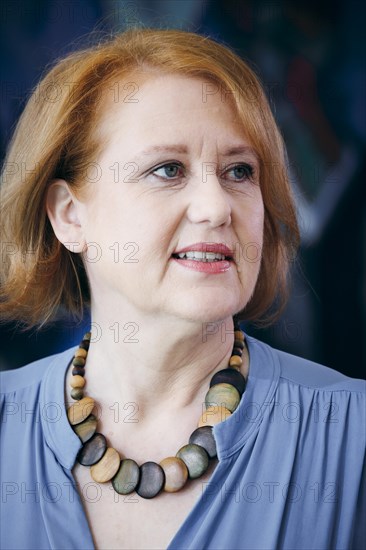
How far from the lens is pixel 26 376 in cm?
183

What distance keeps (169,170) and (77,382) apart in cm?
57

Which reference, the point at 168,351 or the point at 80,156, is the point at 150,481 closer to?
the point at 168,351

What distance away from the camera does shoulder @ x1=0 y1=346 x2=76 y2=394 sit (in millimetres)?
1790

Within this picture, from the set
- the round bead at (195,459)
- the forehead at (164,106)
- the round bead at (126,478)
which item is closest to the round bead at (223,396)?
the round bead at (195,459)

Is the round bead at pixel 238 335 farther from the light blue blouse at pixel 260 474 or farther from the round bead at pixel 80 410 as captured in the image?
the round bead at pixel 80 410

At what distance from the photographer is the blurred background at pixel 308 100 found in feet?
6.63

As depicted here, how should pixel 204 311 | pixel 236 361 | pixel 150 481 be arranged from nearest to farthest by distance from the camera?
1. pixel 204 311
2. pixel 150 481
3. pixel 236 361

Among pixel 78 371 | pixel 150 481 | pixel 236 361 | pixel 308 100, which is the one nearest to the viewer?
pixel 150 481

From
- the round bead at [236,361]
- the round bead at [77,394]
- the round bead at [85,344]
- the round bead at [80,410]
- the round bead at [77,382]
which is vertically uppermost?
the round bead at [85,344]

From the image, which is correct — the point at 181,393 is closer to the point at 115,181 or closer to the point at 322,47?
the point at 115,181

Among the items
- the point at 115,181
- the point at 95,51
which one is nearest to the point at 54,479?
the point at 115,181

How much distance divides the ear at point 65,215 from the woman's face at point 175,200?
0.40 feet

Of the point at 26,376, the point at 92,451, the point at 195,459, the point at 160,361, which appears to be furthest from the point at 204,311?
the point at 26,376

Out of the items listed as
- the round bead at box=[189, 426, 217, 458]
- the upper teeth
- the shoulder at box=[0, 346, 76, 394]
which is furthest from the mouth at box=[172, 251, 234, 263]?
the shoulder at box=[0, 346, 76, 394]
